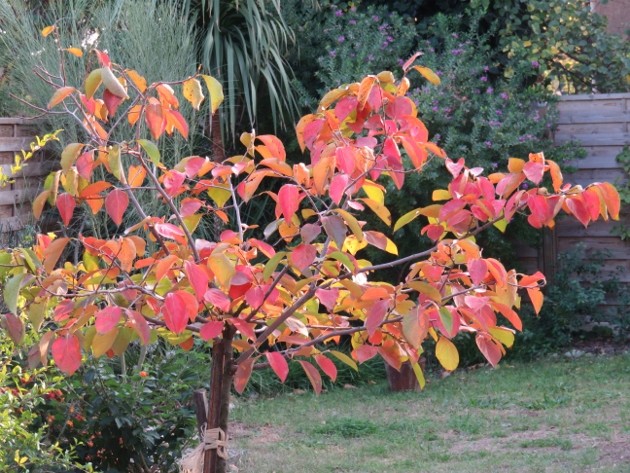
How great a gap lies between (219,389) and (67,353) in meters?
0.46

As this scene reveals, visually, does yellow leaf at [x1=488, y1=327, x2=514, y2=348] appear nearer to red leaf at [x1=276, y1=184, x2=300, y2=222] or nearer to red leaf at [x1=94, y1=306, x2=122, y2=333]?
red leaf at [x1=276, y1=184, x2=300, y2=222]

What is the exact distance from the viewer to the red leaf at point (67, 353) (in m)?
1.97

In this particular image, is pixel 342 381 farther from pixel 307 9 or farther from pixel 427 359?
pixel 307 9

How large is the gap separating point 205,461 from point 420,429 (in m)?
3.22

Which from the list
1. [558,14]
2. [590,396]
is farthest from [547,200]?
[558,14]

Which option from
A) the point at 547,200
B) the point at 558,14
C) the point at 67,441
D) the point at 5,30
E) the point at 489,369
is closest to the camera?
the point at 547,200

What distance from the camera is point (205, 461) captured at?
2289 millimetres

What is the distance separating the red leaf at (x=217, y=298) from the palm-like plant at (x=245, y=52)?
16.7 ft

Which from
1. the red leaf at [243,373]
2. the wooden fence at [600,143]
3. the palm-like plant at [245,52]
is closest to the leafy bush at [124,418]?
the red leaf at [243,373]

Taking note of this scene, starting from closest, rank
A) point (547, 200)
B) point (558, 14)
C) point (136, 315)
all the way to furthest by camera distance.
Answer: point (136, 315) < point (547, 200) < point (558, 14)

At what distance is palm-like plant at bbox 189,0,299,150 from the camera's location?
726 cm

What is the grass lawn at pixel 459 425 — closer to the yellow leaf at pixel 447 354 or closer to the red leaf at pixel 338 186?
the yellow leaf at pixel 447 354

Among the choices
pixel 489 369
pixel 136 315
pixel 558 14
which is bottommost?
pixel 489 369

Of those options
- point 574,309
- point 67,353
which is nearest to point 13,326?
point 67,353
